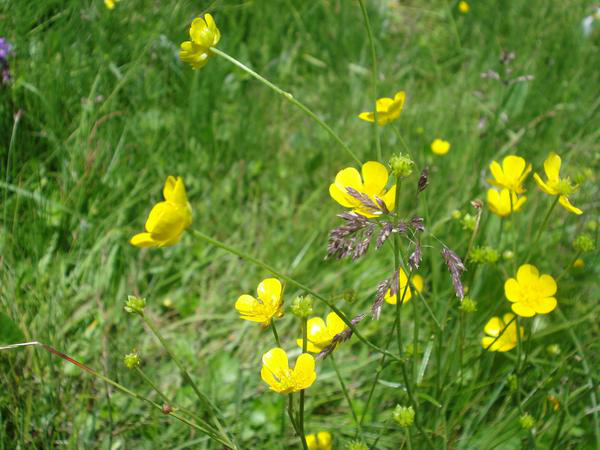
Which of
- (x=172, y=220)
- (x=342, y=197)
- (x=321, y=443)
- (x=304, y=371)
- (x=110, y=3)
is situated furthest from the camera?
(x=110, y=3)

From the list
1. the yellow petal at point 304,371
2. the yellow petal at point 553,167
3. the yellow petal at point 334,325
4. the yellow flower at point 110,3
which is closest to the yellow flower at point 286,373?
the yellow petal at point 304,371

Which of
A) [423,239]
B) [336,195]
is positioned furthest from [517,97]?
[336,195]

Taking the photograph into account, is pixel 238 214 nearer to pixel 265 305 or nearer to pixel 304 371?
pixel 265 305

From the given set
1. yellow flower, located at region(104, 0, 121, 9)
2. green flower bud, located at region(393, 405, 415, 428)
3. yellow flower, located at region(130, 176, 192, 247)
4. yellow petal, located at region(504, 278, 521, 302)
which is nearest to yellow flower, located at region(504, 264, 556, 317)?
yellow petal, located at region(504, 278, 521, 302)

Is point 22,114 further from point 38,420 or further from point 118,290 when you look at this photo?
point 38,420

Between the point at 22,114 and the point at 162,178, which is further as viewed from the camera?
the point at 162,178

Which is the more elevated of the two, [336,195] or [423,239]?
[336,195]

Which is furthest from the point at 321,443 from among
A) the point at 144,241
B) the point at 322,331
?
the point at 144,241
